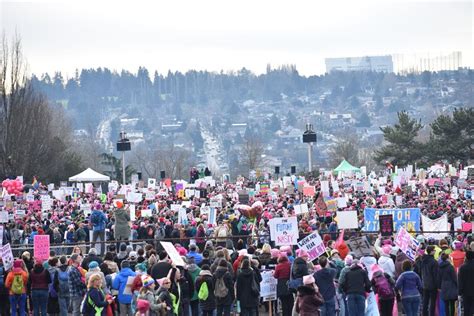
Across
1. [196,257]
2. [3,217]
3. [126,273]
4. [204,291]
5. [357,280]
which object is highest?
[3,217]

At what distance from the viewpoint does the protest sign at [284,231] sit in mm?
27000

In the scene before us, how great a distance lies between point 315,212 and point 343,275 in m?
20.2

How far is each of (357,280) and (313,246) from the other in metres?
2.35

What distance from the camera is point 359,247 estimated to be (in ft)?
79.4

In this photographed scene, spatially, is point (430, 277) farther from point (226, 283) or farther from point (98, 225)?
point (98, 225)

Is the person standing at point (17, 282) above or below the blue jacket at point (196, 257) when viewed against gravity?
below

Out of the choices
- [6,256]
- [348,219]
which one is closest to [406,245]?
[6,256]

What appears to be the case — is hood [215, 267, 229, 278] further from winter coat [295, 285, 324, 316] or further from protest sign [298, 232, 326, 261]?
winter coat [295, 285, 324, 316]

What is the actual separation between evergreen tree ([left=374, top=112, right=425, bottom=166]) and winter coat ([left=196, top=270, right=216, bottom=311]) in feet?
221

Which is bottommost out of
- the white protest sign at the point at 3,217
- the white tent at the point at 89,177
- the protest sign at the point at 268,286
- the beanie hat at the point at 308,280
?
the protest sign at the point at 268,286

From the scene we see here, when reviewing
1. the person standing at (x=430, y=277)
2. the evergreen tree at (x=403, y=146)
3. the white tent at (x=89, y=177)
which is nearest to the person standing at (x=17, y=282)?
the person standing at (x=430, y=277)

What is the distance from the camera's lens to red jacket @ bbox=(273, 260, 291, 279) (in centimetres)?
2273

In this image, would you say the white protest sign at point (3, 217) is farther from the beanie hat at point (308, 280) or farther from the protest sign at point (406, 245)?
the beanie hat at point (308, 280)

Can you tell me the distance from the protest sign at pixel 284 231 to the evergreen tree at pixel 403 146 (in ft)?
205
